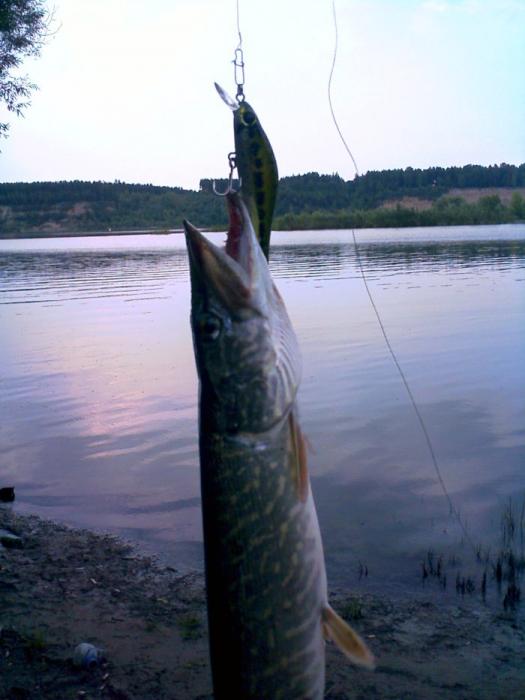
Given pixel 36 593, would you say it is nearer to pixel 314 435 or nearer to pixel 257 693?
pixel 257 693

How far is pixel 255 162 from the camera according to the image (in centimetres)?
332

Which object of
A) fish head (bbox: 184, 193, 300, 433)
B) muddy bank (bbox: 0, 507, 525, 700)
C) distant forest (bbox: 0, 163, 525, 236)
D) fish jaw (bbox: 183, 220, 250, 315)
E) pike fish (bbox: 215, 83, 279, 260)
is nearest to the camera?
fish jaw (bbox: 183, 220, 250, 315)

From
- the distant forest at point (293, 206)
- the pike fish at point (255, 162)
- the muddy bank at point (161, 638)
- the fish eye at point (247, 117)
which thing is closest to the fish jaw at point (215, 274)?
the pike fish at point (255, 162)

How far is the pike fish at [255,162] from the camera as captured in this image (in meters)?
3.29

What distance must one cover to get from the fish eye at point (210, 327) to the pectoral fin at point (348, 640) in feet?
3.30

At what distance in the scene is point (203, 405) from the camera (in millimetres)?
2623

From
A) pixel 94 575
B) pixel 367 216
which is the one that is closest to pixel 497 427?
pixel 94 575

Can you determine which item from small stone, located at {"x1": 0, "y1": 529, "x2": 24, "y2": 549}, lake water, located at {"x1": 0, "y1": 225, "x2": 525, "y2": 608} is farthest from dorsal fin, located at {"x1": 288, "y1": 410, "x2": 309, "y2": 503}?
small stone, located at {"x1": 0, "y1": 529, "x2": 24, "y2": 549}

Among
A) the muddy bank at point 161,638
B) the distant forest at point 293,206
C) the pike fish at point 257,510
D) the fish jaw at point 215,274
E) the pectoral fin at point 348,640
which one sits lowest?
the muddy bank at point 161,638

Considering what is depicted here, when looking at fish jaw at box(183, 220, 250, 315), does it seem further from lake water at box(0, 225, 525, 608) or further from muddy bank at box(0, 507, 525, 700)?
lake water at box(0, 225, 525, 608)

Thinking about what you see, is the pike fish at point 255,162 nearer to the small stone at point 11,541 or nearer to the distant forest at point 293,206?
the small stone at point 11,541

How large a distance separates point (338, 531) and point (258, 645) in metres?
6.36

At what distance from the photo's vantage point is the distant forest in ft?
309

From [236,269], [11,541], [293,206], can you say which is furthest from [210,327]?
[293,206]
